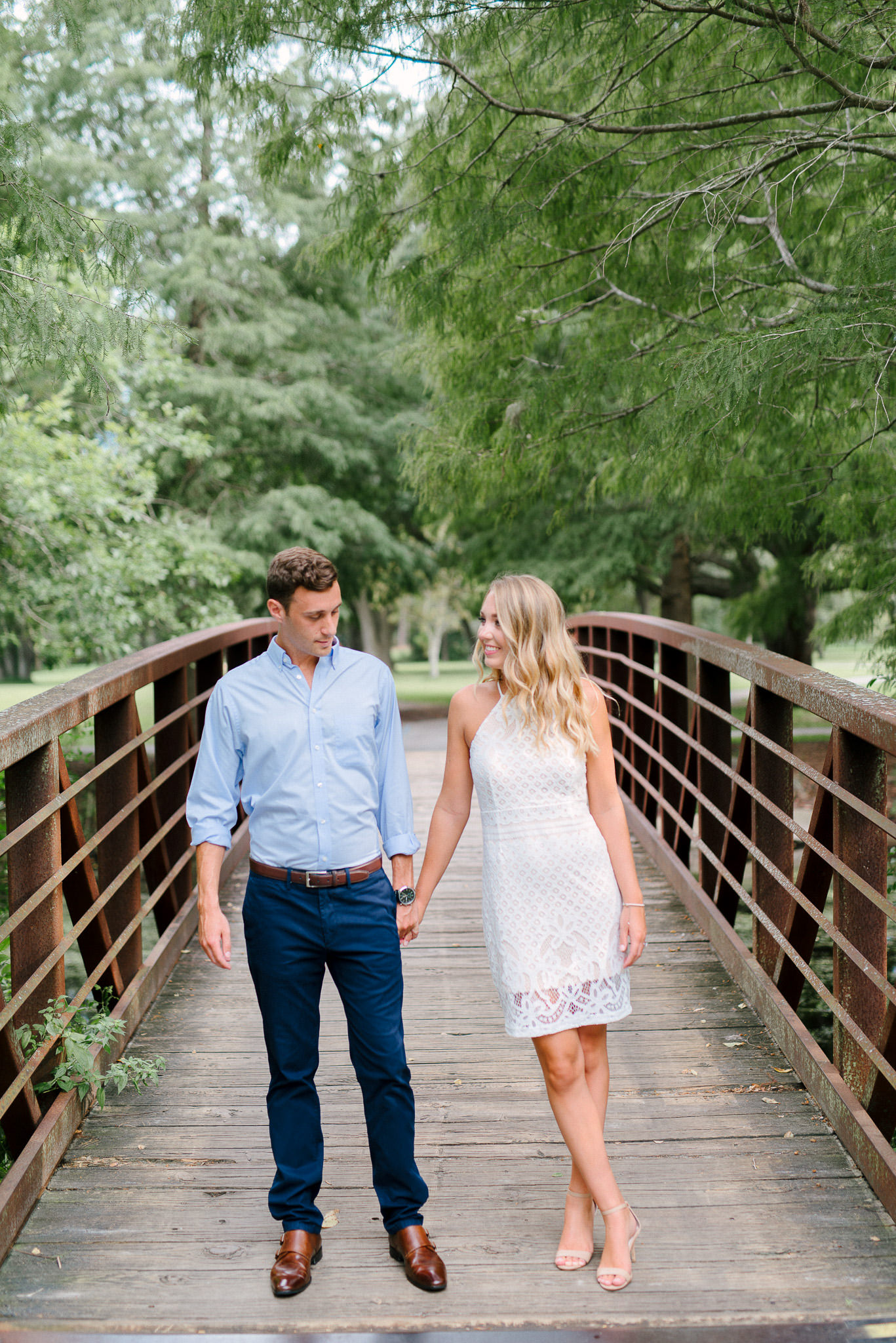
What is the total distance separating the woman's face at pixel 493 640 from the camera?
2.74 meters

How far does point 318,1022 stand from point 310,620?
2.95 ft

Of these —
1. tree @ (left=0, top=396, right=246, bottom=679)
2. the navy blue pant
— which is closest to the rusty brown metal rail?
the navy blue pant

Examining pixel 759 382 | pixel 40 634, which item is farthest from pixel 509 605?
pixel 40 634

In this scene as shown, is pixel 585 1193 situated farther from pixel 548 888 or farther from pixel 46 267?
pixel 46 267

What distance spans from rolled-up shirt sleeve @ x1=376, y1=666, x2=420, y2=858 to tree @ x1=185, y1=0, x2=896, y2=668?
78.7 inches

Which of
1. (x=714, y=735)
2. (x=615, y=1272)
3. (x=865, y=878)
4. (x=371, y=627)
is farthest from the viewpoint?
(x=371, y=627)

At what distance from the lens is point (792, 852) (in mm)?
4340

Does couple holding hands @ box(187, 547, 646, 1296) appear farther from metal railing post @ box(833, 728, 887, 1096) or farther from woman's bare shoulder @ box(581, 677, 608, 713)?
metal railing post @ box(833, 728, 887, 1096)

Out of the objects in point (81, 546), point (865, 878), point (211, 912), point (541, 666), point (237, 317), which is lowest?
point (865, 878)

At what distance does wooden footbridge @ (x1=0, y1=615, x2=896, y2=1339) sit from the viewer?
8.66 ft

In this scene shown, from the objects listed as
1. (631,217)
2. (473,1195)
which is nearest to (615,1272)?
(473,1195)

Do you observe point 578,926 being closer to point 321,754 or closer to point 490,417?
point 321,754

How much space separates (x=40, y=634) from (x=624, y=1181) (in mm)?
9988

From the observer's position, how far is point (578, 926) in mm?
2699
